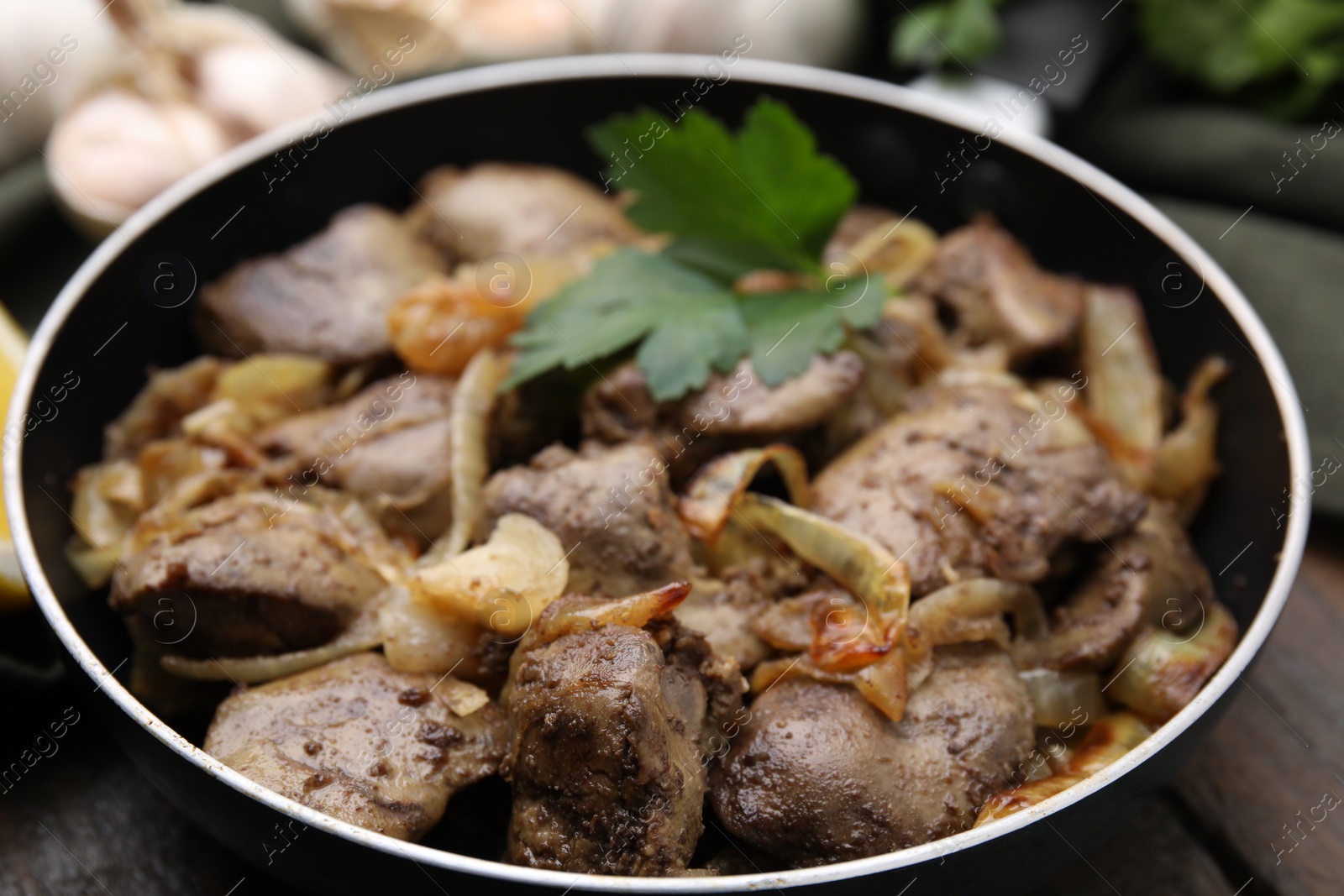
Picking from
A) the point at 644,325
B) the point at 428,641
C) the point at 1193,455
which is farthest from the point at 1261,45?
the point at 428,641

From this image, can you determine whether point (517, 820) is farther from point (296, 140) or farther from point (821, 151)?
point (821, 151)

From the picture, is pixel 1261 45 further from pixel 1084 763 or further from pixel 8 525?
pixel 8 525

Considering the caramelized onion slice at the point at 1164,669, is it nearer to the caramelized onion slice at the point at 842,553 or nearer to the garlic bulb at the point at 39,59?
the caramelized onion slice at the point at 842,553

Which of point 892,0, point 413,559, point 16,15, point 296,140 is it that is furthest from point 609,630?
point 16,15

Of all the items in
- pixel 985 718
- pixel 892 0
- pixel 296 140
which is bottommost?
pixel 985 718

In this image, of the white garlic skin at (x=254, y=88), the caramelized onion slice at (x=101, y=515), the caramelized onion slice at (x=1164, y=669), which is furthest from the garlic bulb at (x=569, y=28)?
the caramelized onion slice at (x=1164, y=669)

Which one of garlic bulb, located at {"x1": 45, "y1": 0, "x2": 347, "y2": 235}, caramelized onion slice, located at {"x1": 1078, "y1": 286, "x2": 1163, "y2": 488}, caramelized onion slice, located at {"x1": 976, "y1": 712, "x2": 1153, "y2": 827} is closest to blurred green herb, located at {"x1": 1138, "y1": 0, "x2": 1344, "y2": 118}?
caramelized onion slice, located at {"x1": 1078, "y1": 286, "x2": 1163, "y2": 488}

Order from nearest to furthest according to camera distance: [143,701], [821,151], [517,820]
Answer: [517,820] → [143,701] → [821,151]
